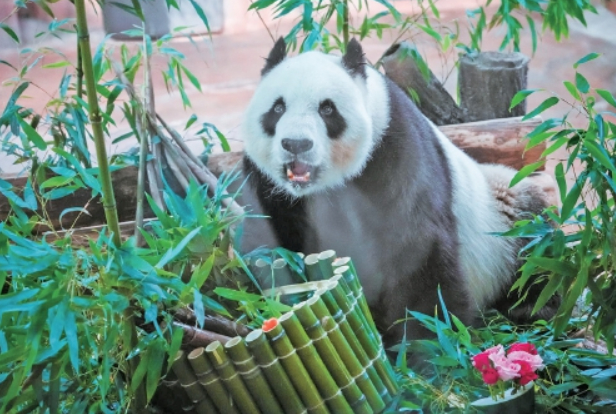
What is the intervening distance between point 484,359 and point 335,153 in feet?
1.47

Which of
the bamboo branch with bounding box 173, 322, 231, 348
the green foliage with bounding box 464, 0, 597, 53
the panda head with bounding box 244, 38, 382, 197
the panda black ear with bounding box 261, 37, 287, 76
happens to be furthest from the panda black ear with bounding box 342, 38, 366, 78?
the bamboo branch with bounding box 173, 322, 231, 348

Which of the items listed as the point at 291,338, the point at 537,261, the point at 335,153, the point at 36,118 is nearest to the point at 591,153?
the point at 537,261

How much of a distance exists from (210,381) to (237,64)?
1.96ft

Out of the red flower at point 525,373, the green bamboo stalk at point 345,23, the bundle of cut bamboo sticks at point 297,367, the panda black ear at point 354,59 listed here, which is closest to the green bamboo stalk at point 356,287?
the bundle of cut bamboo sticks at point 297,367

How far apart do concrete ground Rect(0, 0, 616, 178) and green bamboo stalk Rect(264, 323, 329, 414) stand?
0.44 m

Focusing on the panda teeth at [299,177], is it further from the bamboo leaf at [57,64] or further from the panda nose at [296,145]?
the bamboo leaf at [57,64]

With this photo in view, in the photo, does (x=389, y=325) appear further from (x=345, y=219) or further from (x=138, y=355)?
(x=138, y=355)

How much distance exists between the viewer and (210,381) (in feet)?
3.67

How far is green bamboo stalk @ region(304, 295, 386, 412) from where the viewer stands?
117cm

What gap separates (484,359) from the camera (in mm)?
1212

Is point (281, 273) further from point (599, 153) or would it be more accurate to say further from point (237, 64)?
point (599, 153)

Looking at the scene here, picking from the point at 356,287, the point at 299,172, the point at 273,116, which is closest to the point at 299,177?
the point at 299,172

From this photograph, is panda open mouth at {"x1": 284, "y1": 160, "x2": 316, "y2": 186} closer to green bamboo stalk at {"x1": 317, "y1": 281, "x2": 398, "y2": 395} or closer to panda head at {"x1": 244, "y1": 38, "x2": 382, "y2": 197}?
panda head at {"x1": 244, "y1": 38, "x2": 382, "y2": 197}

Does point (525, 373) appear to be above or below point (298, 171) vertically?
below
